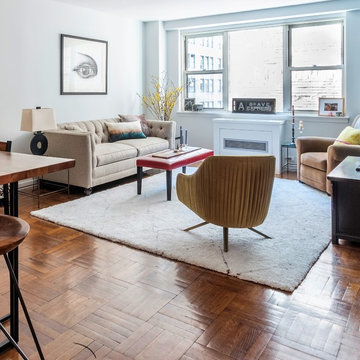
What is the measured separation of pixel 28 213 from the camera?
402 cm

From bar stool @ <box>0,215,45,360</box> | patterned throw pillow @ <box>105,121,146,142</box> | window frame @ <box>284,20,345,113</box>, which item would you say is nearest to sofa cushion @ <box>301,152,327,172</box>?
window frame @ <box>284,20,345,113</box>

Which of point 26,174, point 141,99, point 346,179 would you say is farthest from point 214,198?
point 141,99

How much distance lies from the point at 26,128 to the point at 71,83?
1.47 metres

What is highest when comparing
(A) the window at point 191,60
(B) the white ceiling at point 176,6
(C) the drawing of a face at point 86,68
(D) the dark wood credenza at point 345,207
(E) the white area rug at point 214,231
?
(B) the white ceiling at point 176,6

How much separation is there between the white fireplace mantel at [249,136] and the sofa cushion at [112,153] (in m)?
1.82

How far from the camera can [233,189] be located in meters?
2.83

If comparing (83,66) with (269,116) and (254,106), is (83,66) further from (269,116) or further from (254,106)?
(269,116)

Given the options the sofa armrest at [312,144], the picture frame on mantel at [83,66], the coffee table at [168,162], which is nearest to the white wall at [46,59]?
the picture frame on mantel at [83,66]

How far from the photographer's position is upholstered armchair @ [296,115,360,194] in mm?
4129

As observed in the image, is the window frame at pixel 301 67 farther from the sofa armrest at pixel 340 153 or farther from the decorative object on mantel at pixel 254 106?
the sofa armrest at pixel 340 153

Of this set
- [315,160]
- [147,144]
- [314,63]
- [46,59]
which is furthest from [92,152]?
[314,63]

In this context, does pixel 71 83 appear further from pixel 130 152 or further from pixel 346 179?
pixel 346 179

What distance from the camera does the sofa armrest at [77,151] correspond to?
461cm

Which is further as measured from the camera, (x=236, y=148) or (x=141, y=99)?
(x=141, y=99)
